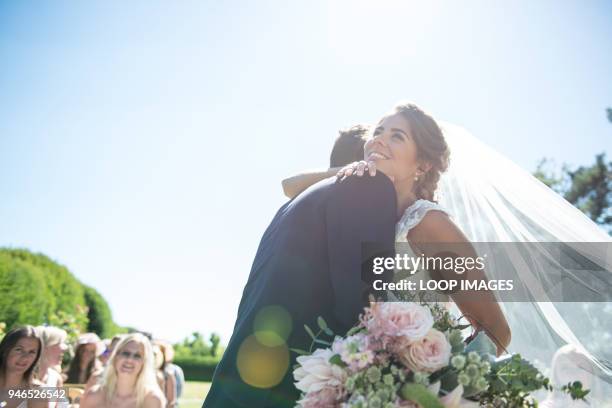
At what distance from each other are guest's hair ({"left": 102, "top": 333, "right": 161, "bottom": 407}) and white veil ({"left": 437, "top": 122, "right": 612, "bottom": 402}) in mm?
4375

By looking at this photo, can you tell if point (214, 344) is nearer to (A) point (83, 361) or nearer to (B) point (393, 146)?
(A) point (83, 361)

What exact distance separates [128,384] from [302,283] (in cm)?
513

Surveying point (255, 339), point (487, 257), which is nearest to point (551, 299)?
point (487, 257)

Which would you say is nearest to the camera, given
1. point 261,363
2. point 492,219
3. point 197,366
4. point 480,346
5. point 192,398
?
point 480,346

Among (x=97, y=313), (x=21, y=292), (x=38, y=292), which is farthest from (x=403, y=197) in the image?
(x=97, y=313)

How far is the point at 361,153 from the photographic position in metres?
4.05

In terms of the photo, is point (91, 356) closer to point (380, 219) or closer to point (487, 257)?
point (487, 257)

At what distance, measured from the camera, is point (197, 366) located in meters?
31.2

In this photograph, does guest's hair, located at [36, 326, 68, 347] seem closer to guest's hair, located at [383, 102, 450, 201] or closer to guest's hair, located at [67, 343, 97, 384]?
guest's hair, located at [67, 343, 97, 384]

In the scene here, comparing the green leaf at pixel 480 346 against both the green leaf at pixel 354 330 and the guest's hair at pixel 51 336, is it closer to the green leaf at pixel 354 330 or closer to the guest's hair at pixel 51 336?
the green leaf at pixel 354 330

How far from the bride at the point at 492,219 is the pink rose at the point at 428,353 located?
3.50 ft

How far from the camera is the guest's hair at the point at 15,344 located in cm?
641

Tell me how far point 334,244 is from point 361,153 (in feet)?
5.81

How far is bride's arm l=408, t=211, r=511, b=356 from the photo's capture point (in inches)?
119
